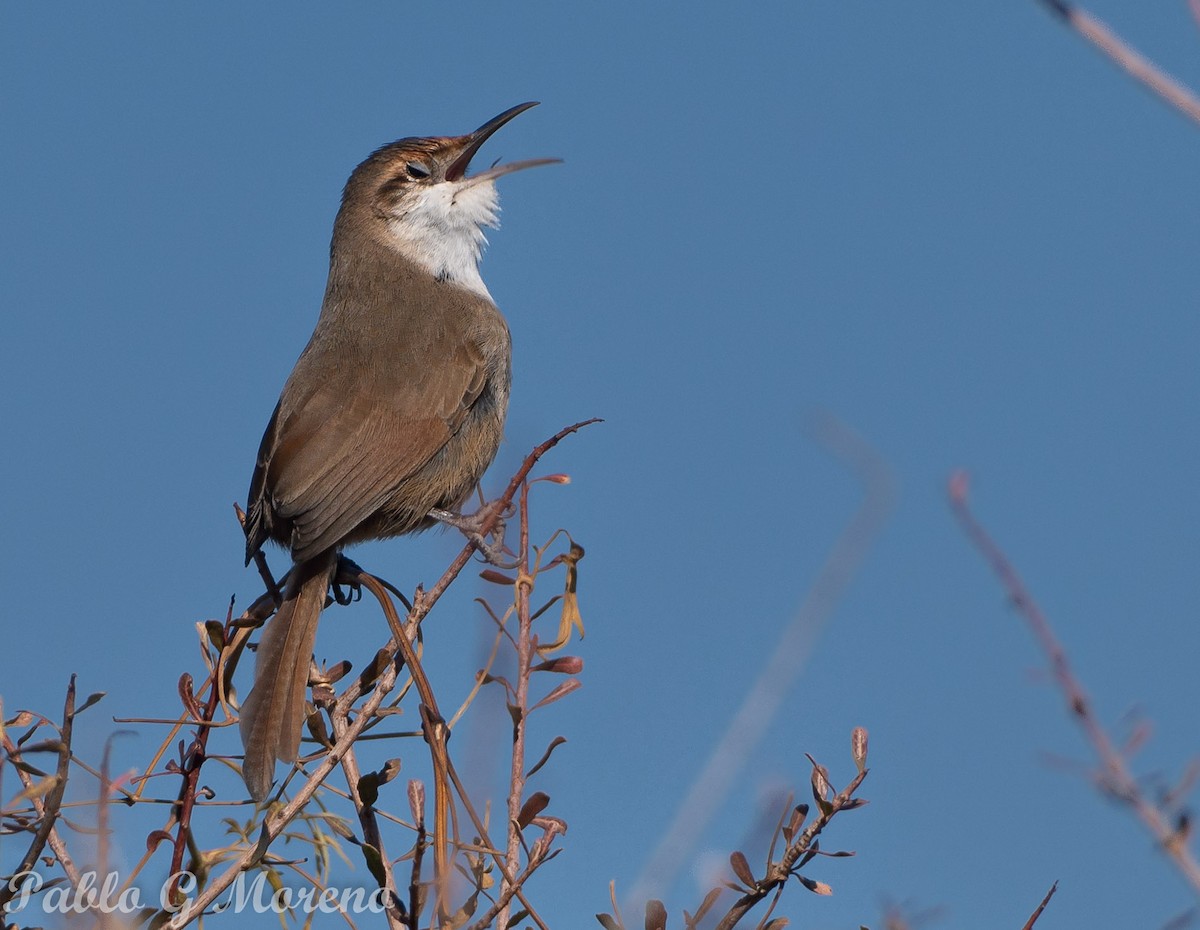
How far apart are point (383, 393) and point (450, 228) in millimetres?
1153

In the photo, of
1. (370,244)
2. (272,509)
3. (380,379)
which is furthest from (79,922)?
(370,244)

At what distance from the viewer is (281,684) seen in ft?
10.9

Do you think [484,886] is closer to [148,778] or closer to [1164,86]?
[148,778]

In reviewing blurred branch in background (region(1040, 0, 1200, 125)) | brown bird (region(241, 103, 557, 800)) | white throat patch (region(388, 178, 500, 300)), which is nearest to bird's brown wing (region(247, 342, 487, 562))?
brown bird (region(241, 103, 557, 800))

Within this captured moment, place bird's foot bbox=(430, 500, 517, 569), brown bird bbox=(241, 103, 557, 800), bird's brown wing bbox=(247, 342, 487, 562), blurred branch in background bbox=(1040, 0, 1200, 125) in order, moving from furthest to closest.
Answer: bird's brown wing bbox=(247, 342, 487, 562)
brown bird bbox=(241, 103, 557, 800)
bird's foot bbox=(430, 500, 517, 569)
blurred branch in background bbox=(1040, 0, 1200, 125)

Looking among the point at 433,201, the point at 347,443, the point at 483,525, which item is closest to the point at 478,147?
the point at 433,201

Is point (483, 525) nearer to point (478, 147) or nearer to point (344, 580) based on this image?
point (344, 580)

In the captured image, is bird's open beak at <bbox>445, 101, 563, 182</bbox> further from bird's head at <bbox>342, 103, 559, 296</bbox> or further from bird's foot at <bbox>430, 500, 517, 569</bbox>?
bird's foot at <bbox>430, 500, 517, 569</bbox>

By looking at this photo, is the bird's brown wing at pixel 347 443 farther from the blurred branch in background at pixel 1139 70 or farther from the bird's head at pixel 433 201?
the blurred branch in background at pixel 1139 70

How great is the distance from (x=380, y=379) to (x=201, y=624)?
231 cm

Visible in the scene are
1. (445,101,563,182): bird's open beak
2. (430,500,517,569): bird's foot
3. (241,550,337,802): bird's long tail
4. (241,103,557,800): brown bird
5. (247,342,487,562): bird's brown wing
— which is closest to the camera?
(430,500,517,569): bird's foot

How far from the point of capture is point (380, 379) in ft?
15.6

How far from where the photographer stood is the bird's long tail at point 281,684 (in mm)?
2980

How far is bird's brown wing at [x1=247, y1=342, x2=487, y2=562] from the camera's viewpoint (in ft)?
13.8
